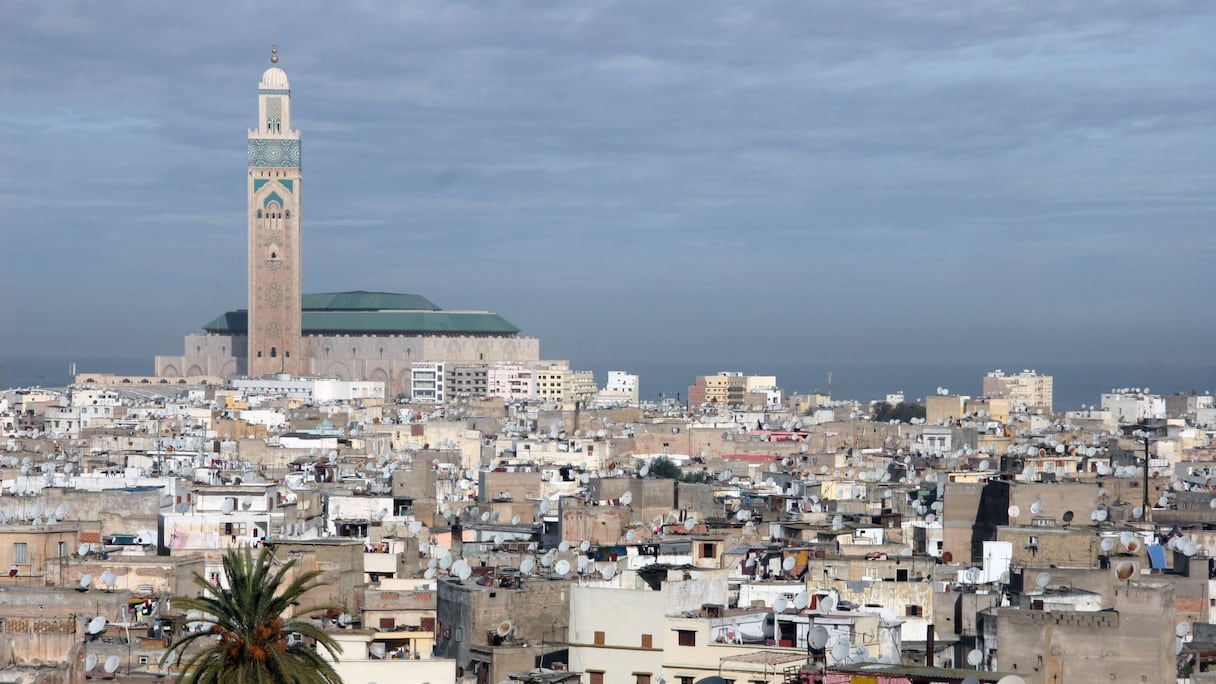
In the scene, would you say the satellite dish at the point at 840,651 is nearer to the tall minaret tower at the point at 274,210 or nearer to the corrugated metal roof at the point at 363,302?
the tall minaret tower at the point at 274,210

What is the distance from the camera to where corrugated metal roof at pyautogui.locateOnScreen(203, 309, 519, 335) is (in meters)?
129

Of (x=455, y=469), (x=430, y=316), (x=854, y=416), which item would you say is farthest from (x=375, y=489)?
(x=430, y=316)

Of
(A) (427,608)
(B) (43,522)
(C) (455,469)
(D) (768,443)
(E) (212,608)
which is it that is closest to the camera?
(E) (212,608)

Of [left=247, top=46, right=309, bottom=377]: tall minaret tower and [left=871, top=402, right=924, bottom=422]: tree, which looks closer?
[left=871, top=402, right=924, bottom=422]: tree

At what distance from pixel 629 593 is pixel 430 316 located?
11420 centimetres

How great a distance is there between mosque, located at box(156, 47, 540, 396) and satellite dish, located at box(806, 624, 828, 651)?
10067cm

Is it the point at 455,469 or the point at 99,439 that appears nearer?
the point at 455,469

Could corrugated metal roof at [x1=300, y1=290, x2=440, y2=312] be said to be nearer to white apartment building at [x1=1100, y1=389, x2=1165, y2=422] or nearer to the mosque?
the mosque

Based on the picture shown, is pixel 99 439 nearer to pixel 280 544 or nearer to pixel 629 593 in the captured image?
pixel 280 544

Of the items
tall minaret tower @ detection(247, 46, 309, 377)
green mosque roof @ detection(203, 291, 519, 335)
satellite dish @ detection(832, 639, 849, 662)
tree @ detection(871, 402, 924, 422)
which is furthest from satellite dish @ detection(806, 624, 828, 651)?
green mosque roof @ detection(203, 291, 519, 335)

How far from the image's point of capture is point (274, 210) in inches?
4555

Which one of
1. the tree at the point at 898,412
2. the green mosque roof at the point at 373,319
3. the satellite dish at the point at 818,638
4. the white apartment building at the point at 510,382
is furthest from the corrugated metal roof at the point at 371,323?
the satellite dish at the point at 818,638

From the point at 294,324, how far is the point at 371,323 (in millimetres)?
11859

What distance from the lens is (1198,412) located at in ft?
271
